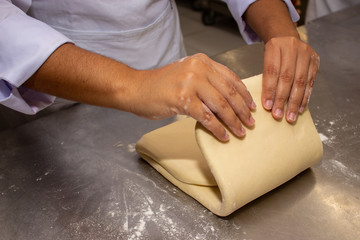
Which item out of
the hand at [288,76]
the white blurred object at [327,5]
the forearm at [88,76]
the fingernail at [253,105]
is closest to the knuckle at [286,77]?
the hand at [288,76]

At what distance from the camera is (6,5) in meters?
0.85

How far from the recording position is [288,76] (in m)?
0.90

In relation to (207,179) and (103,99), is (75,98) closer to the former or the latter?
(103,99)

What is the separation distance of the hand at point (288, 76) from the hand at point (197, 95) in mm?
102

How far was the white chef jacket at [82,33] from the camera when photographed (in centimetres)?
81

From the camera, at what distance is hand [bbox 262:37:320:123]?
2.84 ft

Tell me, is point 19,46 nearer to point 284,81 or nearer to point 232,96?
point 232,96

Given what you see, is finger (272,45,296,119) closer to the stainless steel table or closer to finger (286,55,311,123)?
finger (286,55,311,123)

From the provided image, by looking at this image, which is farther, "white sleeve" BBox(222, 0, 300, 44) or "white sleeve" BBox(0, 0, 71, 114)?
"white sleeve" BBox(222, 0, 300, 44)

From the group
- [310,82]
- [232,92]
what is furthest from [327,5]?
[232,92]

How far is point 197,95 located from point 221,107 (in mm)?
56

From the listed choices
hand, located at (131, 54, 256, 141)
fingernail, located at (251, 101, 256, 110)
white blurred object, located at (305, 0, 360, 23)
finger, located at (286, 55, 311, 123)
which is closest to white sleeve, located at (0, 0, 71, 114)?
hand, located at (131, 54, 256, 141)

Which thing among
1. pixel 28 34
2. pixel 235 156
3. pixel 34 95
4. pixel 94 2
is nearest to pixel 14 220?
pixel 34 95

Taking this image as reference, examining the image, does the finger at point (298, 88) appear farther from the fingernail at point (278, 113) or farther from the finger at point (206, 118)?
the finger at point (206, 118)
